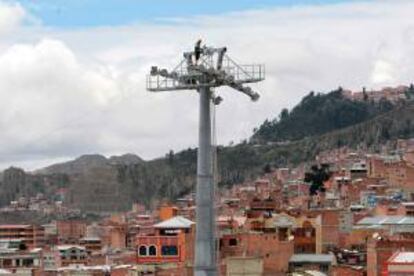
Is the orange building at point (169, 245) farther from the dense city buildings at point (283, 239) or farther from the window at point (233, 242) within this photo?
the window at point (233, 242)

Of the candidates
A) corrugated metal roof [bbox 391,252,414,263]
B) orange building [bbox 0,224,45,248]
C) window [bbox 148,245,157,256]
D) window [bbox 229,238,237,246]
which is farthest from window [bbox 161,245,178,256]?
orange building [bbox 0,224,45,248]

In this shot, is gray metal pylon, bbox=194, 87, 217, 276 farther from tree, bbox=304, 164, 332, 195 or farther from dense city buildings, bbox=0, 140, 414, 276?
tree, bbox=304, 164, 332, 195

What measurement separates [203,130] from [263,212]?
6040cm

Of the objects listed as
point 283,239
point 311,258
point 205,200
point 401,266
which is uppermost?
point 205,200

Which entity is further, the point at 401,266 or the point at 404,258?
the point at 404,258

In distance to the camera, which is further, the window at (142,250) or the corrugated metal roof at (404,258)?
the window at (142,250)

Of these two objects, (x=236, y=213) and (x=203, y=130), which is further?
(x=236, y=213)

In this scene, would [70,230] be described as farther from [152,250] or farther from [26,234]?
[152,250]

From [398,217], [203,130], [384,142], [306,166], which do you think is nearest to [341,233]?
[398,217]

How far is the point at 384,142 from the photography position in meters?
189

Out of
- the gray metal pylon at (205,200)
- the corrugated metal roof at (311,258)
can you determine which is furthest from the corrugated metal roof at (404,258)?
the gray metal pylon at (205,200)

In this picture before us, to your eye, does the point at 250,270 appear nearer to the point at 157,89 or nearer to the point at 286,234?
the point at 286,234

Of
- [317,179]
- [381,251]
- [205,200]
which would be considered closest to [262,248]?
[381,251]

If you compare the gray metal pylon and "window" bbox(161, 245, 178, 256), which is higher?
the gray metal pylon
